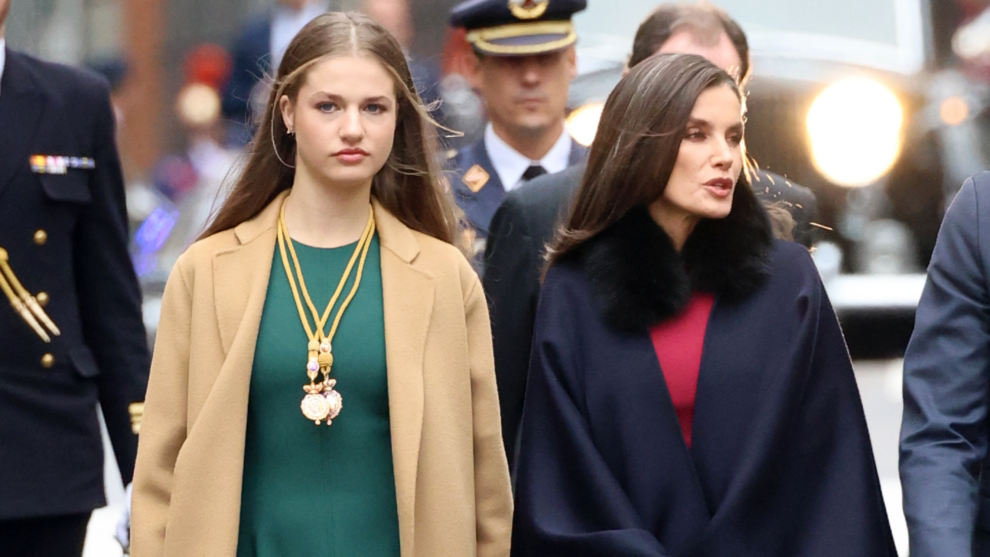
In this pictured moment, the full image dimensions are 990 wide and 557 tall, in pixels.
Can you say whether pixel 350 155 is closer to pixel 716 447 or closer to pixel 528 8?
pixel 716 447

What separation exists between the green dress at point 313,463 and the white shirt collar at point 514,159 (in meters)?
1.72

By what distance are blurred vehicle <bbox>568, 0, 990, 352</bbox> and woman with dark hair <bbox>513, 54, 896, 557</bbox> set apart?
4817 mm

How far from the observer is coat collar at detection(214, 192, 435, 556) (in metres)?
3.37

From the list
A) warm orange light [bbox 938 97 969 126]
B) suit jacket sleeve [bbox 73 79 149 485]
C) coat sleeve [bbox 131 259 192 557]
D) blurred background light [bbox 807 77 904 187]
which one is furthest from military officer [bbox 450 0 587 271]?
warm orange light [bbox 938 97 969 126]

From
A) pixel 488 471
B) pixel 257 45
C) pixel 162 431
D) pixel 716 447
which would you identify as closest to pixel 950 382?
pixel 716 447

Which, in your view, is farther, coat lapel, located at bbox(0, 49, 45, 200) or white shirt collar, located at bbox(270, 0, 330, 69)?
white shirt collar, located at bbox(270, 0, 330, 69)

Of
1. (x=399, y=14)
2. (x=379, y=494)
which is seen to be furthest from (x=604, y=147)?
(x=399, y=14)

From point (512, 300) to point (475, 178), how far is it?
83cm

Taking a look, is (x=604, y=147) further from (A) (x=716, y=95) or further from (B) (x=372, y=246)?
(B) (x=372, y=246)

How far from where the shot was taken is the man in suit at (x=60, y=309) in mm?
3947

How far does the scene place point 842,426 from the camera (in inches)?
133

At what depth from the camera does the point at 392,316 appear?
350 cm

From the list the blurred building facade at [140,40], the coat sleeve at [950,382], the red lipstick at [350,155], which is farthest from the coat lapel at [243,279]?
the blurred building facade at [140,40]

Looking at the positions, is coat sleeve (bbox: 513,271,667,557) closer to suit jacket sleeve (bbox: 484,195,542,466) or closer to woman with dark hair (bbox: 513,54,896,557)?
woman with dark hair (bbox: 513,54,896,557)
